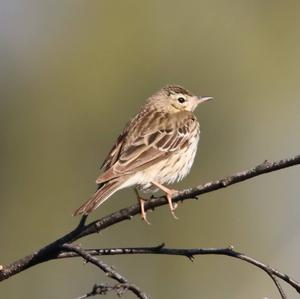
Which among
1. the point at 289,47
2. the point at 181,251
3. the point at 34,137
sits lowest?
the point at 181,251

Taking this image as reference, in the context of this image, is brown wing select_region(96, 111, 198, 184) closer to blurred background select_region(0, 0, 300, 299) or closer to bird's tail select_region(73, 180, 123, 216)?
bird's tail select_region(73, 180, 123, 216)

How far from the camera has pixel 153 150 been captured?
8.92 metres

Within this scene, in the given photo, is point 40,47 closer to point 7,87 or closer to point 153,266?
point 7,87

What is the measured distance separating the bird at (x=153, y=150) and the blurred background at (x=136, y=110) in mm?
5695

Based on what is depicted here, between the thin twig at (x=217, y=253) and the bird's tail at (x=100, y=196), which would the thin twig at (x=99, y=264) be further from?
the bird's tail at (x=100, y=196)

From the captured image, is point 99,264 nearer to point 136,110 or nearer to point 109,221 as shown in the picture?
point 109,221

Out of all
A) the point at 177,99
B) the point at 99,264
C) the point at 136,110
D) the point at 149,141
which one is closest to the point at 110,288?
the point at 99,264

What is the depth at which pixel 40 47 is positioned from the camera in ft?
82.7

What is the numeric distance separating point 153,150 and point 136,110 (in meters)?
12.7

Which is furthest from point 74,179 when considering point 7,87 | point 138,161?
point 138,161

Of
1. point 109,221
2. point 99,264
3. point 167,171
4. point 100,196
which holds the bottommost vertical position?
point 99,264

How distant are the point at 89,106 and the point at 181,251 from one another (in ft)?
57.8

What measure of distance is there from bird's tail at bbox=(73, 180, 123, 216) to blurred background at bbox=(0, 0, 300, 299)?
24.6 ft

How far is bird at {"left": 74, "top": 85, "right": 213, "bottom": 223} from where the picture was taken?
8195mm
